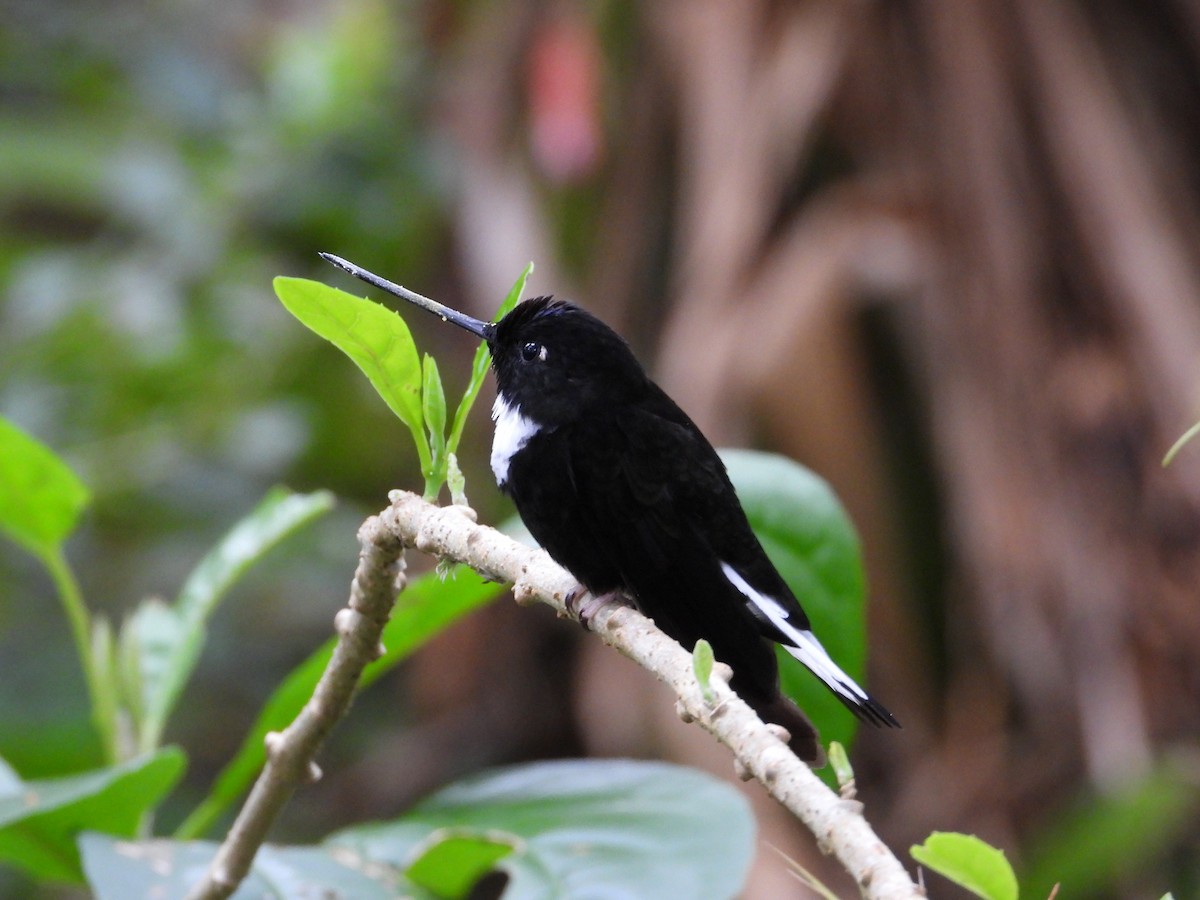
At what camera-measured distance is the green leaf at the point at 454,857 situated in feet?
5.21

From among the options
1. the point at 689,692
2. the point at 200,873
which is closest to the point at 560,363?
Result: the point at 200,873

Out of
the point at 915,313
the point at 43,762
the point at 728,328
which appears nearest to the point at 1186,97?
the point at 915,313

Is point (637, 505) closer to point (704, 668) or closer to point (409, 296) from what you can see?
point (409, 296)

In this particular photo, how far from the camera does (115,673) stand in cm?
174

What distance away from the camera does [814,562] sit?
166 centimetres

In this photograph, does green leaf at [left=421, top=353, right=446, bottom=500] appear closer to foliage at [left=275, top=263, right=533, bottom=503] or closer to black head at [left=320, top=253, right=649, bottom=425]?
foliage at [left=275, top=263, right=533, bottom=503]

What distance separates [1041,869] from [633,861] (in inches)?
63.5

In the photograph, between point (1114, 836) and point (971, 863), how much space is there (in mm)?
2094

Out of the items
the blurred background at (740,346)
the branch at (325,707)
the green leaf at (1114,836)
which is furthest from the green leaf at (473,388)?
the green leaf at (1114,836)

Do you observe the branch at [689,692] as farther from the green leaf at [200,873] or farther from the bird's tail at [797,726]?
the green leaf at [200,873]

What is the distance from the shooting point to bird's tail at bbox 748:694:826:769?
145 cm

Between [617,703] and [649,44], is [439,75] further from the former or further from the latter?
[617,703]

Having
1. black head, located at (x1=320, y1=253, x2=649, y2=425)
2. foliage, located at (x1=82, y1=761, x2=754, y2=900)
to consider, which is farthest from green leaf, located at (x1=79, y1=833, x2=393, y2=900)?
black head, located at (x1=320, y1=253, x2=649, y2=425)

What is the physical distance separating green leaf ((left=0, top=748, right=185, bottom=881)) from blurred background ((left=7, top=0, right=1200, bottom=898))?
1.35m
